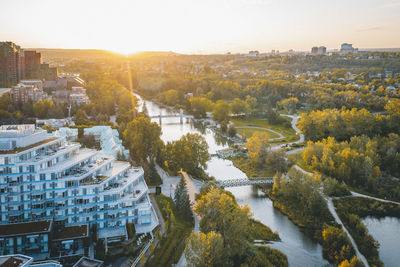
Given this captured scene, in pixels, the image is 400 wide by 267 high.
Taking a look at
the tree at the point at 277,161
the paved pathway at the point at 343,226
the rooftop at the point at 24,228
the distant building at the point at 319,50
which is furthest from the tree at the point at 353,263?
the distant building at the point at 319,50

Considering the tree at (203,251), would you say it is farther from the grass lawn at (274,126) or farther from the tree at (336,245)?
the grass lawn at (274,126)

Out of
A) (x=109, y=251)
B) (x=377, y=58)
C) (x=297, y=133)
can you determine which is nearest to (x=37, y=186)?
(x=109, y=251)

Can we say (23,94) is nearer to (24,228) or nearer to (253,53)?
(24,228)

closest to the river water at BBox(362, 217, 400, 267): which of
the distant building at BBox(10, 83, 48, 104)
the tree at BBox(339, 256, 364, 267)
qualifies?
the tree at BBox(339, 256, 364, 267)

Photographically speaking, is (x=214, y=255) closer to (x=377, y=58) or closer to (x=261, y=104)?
(x=261, y=104)

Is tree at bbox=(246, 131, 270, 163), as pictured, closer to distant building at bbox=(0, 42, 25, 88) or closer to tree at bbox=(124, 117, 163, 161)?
tree at bbox=(124, 117, 163, 161)
